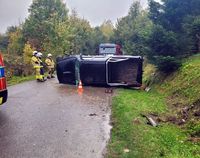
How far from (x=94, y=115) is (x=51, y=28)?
26.5 metres

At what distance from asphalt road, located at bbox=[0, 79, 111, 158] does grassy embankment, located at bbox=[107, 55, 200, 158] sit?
35cm

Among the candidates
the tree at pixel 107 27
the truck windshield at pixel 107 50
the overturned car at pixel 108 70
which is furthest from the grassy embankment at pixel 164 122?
the tree at pixel 107 27

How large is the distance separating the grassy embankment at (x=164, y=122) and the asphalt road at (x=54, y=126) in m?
0.35

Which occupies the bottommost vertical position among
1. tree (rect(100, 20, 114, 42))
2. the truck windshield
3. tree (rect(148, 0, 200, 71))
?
tree (rect(100, 20, 114, 42))

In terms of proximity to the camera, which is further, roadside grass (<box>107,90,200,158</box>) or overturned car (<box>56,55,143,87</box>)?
overturned car (<box>56,55,143,87</box>)

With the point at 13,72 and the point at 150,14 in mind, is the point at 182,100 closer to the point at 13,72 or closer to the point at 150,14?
the point at 150,14

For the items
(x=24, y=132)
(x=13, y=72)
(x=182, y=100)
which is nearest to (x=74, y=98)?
(x=182, y=100)

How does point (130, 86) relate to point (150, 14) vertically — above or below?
below

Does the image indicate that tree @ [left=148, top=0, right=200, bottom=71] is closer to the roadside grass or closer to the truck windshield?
the roadside grass

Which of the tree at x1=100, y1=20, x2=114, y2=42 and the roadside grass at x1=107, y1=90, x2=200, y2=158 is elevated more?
the roadside grass at x1=107, y1=90, x2=200, y2=158

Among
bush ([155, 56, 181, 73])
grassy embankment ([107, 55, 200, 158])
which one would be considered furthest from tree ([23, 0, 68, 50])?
grassy embankment ([107, 55, 200, 158])

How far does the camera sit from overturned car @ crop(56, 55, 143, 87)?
15.8m

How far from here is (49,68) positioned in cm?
2094

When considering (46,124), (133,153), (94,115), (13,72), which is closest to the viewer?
(133,153)
